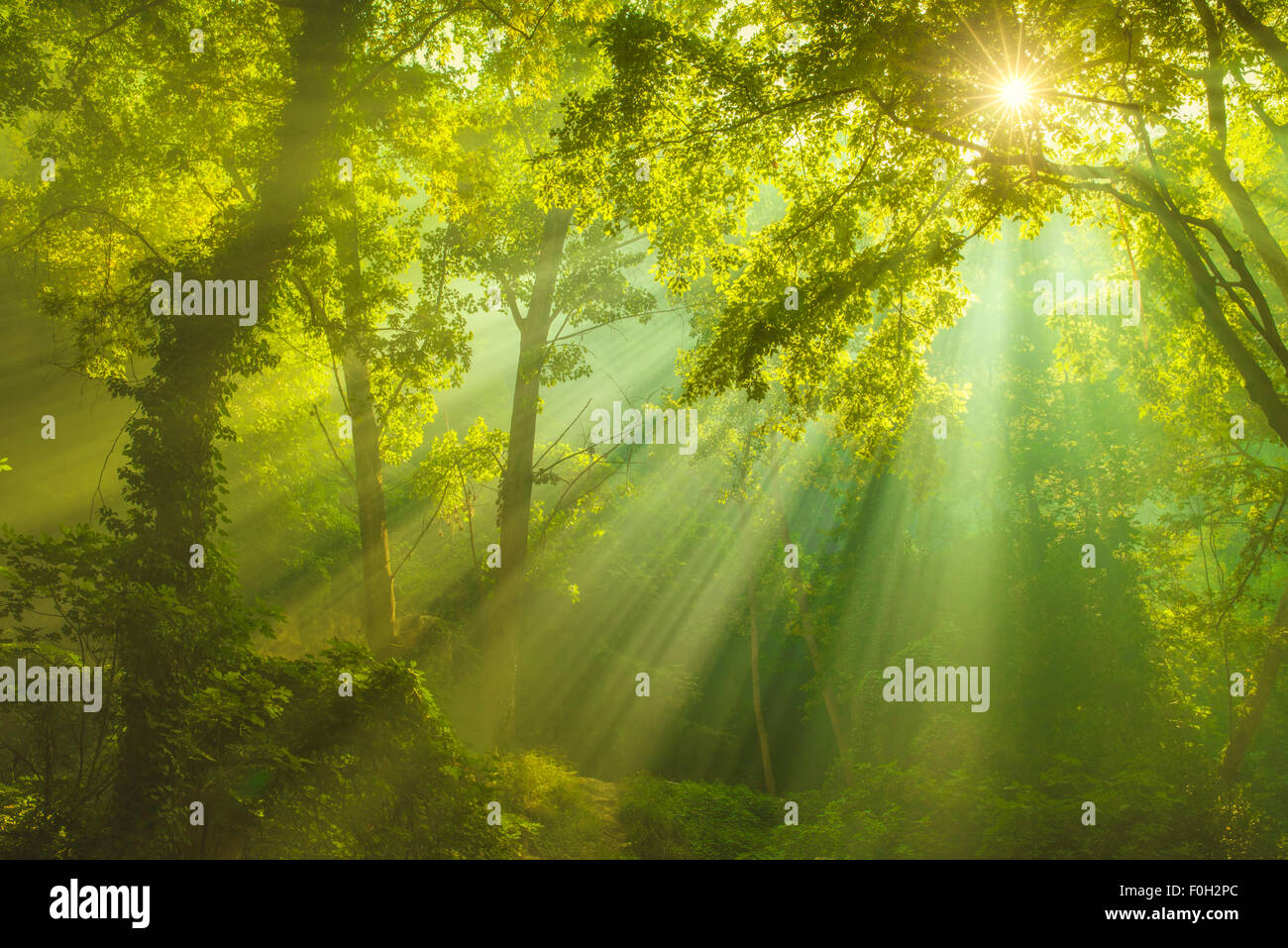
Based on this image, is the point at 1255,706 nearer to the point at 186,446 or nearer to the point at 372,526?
the point at 372,526

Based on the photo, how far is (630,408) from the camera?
61.8ft

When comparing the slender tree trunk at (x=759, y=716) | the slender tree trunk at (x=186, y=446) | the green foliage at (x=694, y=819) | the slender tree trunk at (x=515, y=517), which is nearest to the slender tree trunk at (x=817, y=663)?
the slender tree trunk at (x=759, y=716)

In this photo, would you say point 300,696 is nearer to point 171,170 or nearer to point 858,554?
point 171,170

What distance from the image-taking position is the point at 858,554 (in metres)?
24.0

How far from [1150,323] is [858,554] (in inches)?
487

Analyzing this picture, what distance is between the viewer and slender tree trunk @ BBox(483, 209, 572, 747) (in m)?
12.9

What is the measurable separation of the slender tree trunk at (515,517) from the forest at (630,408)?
10 cm

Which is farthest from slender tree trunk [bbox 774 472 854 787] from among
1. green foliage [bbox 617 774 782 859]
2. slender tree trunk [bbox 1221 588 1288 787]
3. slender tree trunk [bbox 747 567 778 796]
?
slender tree trunk [bbox 1221 588 1288 787]

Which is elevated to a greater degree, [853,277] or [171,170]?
[171,170]

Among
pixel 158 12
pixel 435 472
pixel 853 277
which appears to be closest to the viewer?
pixel 853 277

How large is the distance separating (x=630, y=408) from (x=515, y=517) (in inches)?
260

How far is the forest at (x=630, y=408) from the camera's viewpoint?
718 centimetres

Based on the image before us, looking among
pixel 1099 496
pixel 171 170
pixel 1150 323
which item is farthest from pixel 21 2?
pixel 1099 496
